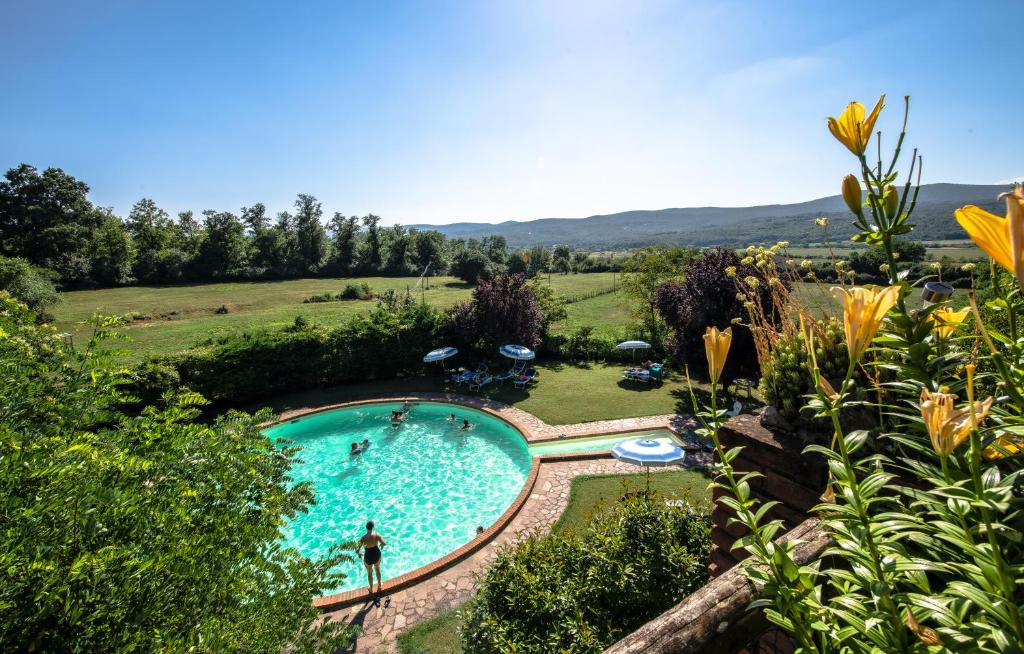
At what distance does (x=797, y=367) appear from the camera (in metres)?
2.99

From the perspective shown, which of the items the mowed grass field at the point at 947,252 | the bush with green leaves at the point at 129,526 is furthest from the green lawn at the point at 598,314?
the bush with green leaves at the point at 129,526

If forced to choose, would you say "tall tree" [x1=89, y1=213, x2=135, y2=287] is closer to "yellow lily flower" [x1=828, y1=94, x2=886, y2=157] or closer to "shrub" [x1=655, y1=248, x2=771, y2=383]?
"shrub" [x1=655, y1=248, x2=771, y2=383]

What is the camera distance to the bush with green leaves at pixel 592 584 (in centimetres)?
428

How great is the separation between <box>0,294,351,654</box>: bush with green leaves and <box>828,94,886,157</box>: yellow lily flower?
346cm

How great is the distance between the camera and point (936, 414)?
3.30ft

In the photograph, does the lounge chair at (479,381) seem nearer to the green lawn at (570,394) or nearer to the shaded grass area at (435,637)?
the green lawn at (570,394)

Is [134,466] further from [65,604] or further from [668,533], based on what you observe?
[668,533]

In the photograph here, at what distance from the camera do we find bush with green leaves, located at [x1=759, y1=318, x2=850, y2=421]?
2865 mm

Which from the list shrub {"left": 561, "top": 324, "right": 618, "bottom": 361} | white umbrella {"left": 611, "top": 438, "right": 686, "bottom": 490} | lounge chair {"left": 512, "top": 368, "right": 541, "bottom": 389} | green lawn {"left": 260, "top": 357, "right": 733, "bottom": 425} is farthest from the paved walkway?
shrub {"left": 561, "top": 324, "right": 618, "bottom": 361}

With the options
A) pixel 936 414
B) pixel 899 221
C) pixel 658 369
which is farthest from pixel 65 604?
pixel 658 369

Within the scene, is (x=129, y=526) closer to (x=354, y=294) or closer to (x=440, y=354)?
(x=440, y=354)

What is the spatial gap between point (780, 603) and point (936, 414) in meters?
0.69

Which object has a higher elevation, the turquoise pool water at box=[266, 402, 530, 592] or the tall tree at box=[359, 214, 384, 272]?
the tall tree at box=[359, 214, 384, 272]

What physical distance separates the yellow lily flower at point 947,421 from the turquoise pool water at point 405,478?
29.5 ft
